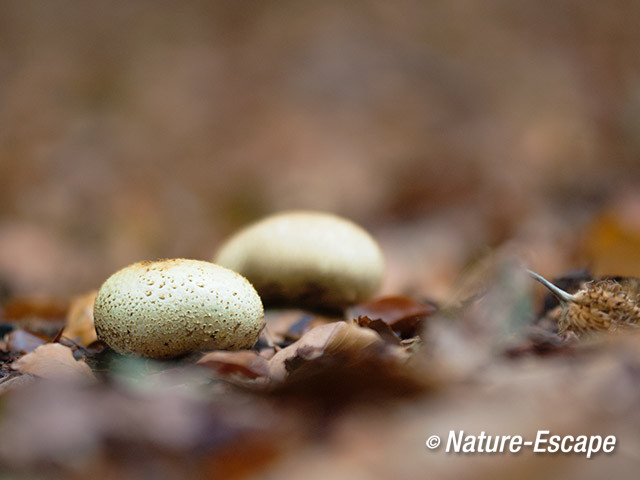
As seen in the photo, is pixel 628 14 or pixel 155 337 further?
pixel 628 14

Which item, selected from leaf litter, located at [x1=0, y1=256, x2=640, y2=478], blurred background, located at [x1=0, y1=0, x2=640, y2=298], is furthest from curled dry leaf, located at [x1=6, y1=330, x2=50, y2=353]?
blurred background, located at [x1=0, y1=0, x2=640, y2=298]

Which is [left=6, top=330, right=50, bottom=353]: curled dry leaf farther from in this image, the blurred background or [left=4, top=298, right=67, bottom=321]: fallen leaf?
the blurred background

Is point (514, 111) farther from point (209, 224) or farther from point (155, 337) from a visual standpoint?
point (155, 337)

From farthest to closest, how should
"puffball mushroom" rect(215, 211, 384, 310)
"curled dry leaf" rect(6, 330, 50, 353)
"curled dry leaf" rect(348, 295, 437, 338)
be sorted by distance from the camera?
"puffball mushroom" rect(215, 211, 384, 310) < "curled dry leaf" rect(6, 330, 50, 353) < "curled dry leaf" rect(348, 295, 437, 338)

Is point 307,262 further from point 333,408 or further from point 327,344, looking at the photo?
point 333,408

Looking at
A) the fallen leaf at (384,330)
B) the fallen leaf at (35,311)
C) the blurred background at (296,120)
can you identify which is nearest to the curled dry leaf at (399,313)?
the fallen leaf at (384,330)

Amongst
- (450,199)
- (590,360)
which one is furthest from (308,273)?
(450,199)

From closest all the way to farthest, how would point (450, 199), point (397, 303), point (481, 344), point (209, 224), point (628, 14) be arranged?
point (481, 344) → point (397, 303) → point (450, 199) → point (209, 224) → point (628, 14)
